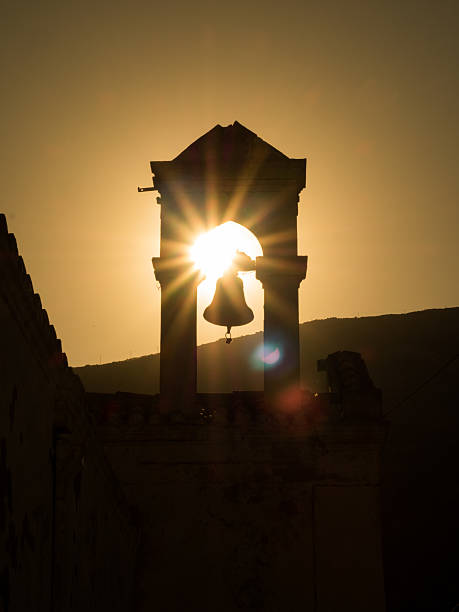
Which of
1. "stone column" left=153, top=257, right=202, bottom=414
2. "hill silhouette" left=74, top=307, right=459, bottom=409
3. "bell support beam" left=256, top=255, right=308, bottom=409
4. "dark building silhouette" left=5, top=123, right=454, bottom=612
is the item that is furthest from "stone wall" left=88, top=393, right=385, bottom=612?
"hill silhouette" left=74, top=307, right=459, bottom=409

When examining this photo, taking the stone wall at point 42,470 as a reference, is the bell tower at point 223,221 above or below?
above

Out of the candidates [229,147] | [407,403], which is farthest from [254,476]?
[407,403]

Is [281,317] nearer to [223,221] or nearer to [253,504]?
[223,221]

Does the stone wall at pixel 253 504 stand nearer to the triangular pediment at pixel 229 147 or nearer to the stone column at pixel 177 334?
the stone column at pixel 177 334

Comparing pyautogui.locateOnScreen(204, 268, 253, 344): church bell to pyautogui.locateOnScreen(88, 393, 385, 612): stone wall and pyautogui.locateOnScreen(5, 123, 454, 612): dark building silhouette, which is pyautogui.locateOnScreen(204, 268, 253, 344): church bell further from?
pyautogui.locateOnScreen(88, 393, 385, 612): stone wall

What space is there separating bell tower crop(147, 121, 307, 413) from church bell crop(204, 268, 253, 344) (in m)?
0.21

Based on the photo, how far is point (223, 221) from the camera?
9.48 meters

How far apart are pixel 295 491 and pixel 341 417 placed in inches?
37.6

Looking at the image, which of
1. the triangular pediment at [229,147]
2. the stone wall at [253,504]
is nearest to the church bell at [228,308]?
the stone wall at [253,504]

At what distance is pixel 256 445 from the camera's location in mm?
9039

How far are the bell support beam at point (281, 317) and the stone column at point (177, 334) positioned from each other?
81 centimetres

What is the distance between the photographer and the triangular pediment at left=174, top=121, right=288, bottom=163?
9.53 m

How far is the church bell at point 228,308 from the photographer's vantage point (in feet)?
30.5

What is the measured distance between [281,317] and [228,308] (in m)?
0.61
